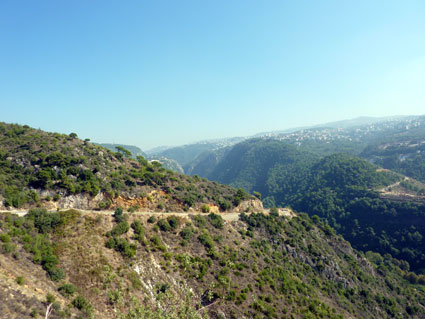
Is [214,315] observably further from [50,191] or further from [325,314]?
[50,191]

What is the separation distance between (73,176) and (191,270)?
28.1 m

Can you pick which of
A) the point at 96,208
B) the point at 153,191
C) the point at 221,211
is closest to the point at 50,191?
the point at 96,208

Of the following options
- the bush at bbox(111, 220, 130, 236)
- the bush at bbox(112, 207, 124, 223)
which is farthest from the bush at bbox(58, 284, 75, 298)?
the bush at bbox(112, 207, 124, 223)

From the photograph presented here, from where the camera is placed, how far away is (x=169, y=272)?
30.3 meters

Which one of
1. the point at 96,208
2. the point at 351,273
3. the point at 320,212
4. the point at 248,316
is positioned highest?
the point at 96,208

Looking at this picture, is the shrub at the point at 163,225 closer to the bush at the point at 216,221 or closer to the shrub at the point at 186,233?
the shrub at the point at 186,233

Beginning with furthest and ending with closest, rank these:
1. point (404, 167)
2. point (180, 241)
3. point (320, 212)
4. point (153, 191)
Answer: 1. point (404, 167)
2. point (320, 212)
3. point (153, 191)
4. point (180, 241)

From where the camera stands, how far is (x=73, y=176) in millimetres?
41844

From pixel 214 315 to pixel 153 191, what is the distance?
27039 millimetres

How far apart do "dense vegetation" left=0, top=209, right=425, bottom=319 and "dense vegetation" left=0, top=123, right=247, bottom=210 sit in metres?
7.42

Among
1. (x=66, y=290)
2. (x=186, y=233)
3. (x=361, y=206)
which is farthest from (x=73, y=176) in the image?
(x=361, y=206)

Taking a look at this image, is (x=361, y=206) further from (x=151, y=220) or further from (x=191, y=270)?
(x=151, y=220)

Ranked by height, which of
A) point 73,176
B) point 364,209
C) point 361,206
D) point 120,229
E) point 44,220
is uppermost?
point 73,176

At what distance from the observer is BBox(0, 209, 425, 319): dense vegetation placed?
22631 millimetres
